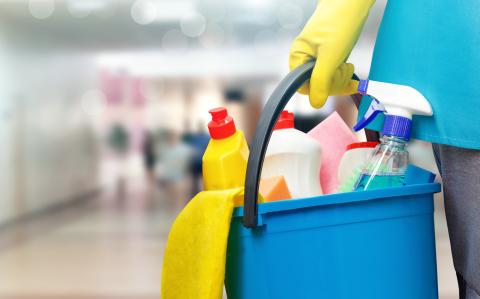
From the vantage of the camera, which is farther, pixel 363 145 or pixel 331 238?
pixel 363 145

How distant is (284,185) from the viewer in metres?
0.79

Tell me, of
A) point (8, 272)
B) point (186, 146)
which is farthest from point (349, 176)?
point (186, 146)

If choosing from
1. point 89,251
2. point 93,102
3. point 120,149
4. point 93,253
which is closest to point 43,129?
point 93,102

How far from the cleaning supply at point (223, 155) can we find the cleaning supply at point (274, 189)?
31 mm

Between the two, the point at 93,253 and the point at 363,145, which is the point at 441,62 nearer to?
the point at 363,145

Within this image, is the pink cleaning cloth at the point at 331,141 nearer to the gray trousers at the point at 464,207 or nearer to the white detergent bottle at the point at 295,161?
the white detergent bottle at the point at 295,161

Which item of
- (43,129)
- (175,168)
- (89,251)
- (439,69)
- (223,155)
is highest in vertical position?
(439,69)

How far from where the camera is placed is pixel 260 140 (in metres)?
0.68

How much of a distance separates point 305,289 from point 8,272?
333 centimetres

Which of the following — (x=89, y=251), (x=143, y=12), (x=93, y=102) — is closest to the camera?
(x=89, y=251)

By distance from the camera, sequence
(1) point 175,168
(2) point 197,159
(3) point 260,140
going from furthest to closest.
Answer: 1. (1) point 175,168
2. (2) point 197,159
3. (3) point 260,140

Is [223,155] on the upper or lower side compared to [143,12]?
lower

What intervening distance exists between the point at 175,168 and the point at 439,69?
701 centimetres

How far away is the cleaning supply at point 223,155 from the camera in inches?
30.0
